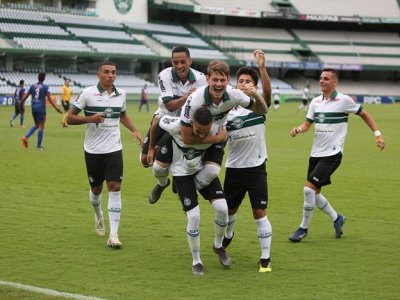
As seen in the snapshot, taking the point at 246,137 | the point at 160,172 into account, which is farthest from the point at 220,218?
the point at 160,172

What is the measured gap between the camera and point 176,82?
9.16 m

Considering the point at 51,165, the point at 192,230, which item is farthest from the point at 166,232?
the point at 51,165

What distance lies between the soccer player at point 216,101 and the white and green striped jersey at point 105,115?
2258 millimetres

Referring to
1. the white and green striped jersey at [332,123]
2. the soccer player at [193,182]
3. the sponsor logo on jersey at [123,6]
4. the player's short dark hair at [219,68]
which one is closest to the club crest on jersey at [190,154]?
the soccer player at [193,182]

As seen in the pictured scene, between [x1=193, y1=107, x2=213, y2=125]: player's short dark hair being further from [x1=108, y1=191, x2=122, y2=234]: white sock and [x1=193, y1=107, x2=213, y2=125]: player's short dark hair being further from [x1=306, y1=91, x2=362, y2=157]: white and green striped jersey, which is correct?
[x1=306, y1=91, x2=362, y2=157]: white and green striped jersey

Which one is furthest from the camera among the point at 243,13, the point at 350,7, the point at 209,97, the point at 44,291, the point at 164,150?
the point at 350,7

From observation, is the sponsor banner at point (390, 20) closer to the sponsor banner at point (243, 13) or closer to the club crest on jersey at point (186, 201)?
the sponsor banner at point (243, 13)

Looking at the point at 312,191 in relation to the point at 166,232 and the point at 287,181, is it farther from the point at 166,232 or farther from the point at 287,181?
the point at 287,181

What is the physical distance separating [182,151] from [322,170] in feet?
9.33

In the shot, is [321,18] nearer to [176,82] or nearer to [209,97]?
[176,82]

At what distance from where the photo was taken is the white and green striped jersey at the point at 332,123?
414 inches

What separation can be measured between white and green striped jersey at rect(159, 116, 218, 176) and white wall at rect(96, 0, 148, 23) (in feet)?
217

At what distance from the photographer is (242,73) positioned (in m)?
8.51

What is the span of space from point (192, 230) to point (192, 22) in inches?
3028
